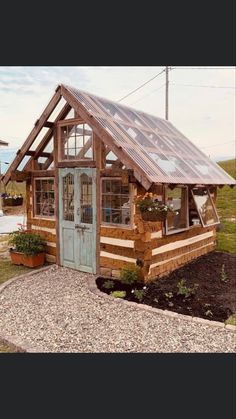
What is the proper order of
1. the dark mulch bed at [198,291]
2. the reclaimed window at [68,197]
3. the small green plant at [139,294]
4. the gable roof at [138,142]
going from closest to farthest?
the dark mulch bed at [198,291] → the small green plant at [139,294] → the gable roof at [138,142] → the reclaimed window at [68,197]

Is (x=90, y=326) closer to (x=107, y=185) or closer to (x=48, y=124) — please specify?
(x=107, y=185)

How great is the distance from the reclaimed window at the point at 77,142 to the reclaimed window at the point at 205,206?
3.33m

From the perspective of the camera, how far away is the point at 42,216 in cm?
983

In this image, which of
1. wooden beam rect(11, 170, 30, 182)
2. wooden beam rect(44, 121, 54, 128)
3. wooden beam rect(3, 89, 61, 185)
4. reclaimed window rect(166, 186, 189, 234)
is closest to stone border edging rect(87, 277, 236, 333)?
reclaimed window rect(166, 186, 189, 234)

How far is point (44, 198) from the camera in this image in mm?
9727

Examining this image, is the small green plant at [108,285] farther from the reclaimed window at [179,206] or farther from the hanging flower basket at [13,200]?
the hanging flower basket at [13,200]

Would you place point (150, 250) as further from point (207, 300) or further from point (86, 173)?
point (86, 173)

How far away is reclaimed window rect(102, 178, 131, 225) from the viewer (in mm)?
7758

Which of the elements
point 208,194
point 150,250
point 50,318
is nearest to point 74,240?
point 150,250

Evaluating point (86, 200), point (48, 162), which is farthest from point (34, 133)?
point (86, 200)

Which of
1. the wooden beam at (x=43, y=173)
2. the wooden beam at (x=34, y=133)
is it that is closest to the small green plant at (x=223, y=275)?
the wooden beam at (x=43, y=173)

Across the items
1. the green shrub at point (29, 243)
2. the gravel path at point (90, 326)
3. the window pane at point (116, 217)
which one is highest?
the window pane at point (116, 217)

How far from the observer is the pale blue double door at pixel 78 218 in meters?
8.41

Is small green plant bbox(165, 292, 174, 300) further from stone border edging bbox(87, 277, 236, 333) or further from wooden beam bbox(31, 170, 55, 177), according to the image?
wooden beam bbox(31, 170, 55, 177)
